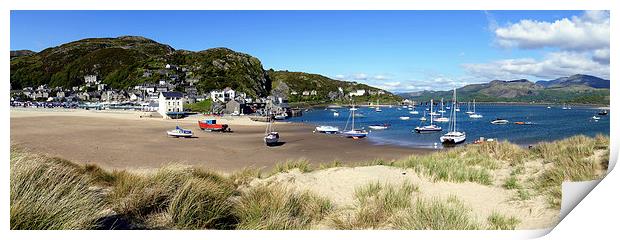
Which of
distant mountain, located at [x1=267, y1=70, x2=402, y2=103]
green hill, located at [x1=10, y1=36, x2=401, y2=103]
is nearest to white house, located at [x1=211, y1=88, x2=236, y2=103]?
green hill, located at [x1=10, y1=36, x2=401, y2=103]

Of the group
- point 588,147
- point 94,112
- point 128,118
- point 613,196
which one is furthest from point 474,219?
point 94,112

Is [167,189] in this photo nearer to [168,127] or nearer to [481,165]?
[481,165]

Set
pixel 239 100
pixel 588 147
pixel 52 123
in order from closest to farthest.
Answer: pixel 588 147, pixel 52 123, pixel 239 100

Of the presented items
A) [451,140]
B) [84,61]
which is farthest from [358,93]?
[84,61]

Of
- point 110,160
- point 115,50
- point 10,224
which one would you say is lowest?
point 110,160

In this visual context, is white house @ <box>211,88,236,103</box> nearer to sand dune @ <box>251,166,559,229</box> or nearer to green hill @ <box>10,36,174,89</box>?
green hill @ <box>10,36,174,89</box>

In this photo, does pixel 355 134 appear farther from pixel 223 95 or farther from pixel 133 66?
pixel 133 66

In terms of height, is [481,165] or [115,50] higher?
Answer: [115,50]

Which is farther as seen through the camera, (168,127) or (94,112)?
(94,112)
